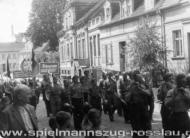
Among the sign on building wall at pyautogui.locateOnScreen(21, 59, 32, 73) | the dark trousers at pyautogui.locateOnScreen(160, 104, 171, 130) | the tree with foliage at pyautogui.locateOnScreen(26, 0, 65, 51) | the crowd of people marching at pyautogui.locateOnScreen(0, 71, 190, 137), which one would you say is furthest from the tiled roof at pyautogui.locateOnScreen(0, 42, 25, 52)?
the dark trousers at pyautogui.locateOnScreen(160, 104, 171, 130)

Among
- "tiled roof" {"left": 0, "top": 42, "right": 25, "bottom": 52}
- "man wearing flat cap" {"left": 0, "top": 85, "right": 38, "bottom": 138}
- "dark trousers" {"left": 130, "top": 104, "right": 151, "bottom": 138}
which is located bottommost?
"dark trousers" {"left": 130, "top": 104, "right": 151, "bottom": 138}

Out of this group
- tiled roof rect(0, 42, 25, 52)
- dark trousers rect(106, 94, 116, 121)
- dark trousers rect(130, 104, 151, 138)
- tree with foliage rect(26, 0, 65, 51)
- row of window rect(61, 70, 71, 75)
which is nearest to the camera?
dark trousers rect(130, 104, 151, 138)

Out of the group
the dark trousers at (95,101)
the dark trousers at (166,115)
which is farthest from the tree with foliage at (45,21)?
the dark trousers at (166,115)

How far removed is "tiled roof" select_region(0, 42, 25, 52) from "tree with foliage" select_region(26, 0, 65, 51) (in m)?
77.7

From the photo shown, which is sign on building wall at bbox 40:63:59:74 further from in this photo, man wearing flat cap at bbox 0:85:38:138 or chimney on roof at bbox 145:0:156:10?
man wearing flat cap at bbox 0:85:38:138

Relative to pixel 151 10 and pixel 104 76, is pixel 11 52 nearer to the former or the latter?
pixel 151 10

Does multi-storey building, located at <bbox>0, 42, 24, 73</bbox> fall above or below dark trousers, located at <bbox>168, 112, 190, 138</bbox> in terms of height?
above

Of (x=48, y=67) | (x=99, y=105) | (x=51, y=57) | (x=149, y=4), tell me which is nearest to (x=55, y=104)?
(x=99, y=105)

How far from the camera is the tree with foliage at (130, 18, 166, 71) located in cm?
2295

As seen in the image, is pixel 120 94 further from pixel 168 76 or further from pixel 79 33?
pixel 79 33

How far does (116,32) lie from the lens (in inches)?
1288

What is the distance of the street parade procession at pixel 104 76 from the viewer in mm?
5586

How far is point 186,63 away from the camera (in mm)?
22922

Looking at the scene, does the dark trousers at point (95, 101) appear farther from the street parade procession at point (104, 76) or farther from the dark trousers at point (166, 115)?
the dark trousers at point (166, 115)
